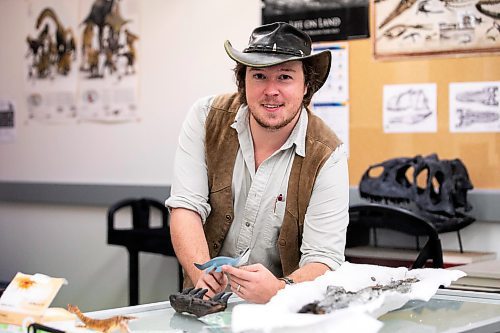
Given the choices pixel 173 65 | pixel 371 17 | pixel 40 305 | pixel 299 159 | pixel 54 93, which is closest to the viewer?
pixel 40 305

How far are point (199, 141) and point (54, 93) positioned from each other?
3.06 metres

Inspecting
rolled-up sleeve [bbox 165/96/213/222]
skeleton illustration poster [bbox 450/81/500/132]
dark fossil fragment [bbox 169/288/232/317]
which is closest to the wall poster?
skeleton illustration poster [bbox 450/81/500/132]

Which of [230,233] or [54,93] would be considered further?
[54,93]

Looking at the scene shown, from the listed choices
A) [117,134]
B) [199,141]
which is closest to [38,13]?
[117,134]

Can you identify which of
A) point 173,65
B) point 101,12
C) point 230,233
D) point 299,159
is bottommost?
point 230,233

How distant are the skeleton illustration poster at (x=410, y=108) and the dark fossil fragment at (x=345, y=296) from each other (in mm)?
2327

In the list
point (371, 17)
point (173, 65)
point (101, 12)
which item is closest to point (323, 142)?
point (371, 17)

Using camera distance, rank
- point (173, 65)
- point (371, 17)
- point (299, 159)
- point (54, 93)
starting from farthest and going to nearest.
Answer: point (54, 93) < point (173, 65) < point (371, 17) < point (299, 159)

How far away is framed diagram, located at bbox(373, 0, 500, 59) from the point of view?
423cm

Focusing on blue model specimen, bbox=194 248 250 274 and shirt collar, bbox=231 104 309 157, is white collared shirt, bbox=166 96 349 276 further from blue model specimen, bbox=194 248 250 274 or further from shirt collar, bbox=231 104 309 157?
blue model specimen, bbox=194 248 250 274

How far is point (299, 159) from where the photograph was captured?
2.91 meters

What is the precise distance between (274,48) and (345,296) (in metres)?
1.05

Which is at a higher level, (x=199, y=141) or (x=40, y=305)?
(x=199, y=141)

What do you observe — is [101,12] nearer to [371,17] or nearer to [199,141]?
[371,17]
